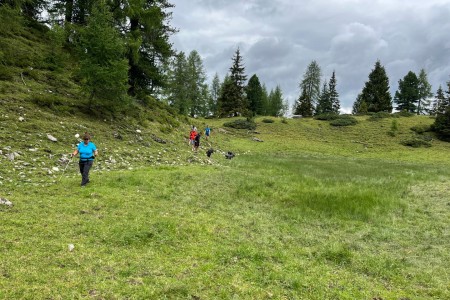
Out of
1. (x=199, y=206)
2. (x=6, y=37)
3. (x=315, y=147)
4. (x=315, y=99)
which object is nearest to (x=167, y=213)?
(x=199, y=206)

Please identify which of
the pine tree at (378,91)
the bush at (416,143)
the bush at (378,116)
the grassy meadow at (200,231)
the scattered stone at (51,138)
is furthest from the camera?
the pine tree at (378,91)

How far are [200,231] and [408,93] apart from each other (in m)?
112

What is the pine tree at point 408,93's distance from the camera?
4124 inches

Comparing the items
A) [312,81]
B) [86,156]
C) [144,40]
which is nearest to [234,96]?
[312,81]

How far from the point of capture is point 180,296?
737cm

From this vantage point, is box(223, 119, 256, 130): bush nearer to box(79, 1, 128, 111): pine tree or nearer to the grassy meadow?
box(79, 1, 128, 111): pine tree

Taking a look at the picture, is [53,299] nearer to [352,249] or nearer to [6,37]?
[352,249]

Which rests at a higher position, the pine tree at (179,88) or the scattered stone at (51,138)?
the pine tree at (179,88)

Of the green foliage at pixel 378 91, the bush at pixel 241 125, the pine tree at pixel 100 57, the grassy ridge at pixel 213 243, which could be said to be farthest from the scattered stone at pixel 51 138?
the green foliage at pixel 378 91

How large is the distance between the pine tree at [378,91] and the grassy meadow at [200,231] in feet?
250

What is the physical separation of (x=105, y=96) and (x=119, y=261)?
20963 millimetres

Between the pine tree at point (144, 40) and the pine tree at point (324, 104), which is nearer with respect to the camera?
the pine tree at point (144, 40)

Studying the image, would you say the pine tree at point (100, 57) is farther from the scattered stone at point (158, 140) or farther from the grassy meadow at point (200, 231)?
the scattered stone at point (158, 140)

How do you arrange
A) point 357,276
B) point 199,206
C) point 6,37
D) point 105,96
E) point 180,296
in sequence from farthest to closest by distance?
point 6,37
point 105,96
point 199,206
point 357,276
point 180,296
